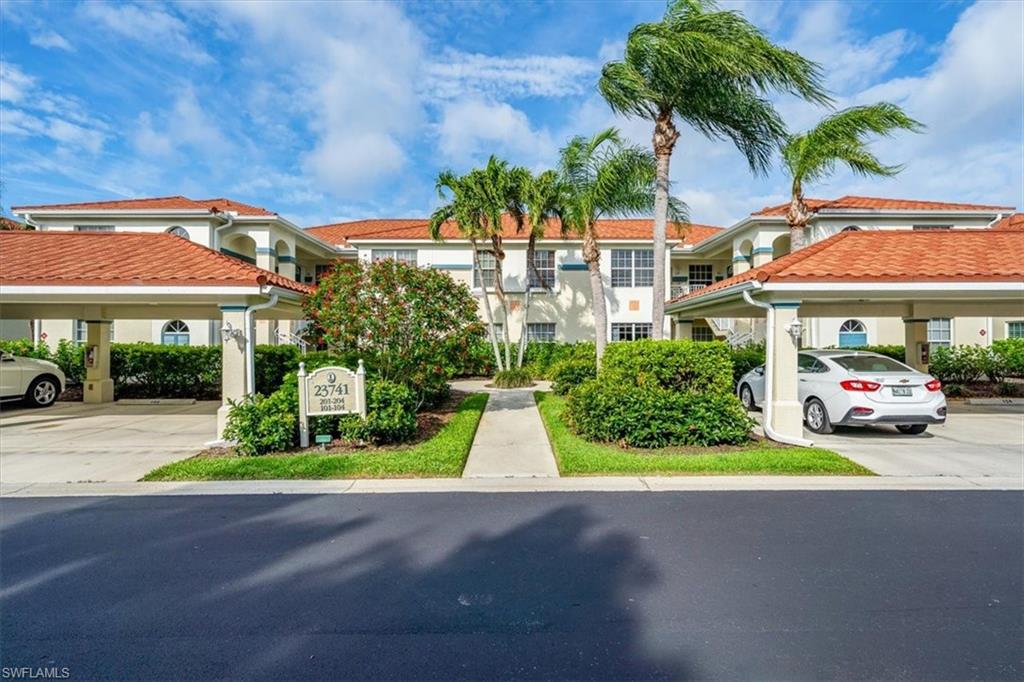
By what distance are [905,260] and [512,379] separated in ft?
36.9

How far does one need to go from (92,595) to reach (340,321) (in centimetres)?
561

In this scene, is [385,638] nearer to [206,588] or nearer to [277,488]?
[206,588]

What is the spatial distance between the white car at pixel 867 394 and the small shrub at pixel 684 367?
1.92 m

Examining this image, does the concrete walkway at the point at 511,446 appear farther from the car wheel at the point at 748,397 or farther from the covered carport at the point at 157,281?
the car wheel at the point at 748,397

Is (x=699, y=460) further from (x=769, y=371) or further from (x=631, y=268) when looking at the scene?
(x=631, y=268)

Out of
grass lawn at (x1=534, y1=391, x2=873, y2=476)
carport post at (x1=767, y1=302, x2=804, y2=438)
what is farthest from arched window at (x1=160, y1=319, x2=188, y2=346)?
carport post at (x1=767, y1=302, x2=804, y2=438)

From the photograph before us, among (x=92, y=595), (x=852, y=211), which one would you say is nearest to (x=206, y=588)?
(x=92, y=595)

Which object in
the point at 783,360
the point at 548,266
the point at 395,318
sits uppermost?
the point at 548,266

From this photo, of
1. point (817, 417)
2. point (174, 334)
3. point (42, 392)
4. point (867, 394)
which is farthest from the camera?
point (174, 334)

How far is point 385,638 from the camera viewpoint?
302cm

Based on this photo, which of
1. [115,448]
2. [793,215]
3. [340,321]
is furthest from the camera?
[793,215]

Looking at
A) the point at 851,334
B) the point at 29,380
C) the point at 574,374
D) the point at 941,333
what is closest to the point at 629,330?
the point at 851,334

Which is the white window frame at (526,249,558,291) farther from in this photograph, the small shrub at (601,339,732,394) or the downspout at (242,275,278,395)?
the downspout at (242,275,278,395)

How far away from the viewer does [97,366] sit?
13.8 meters
